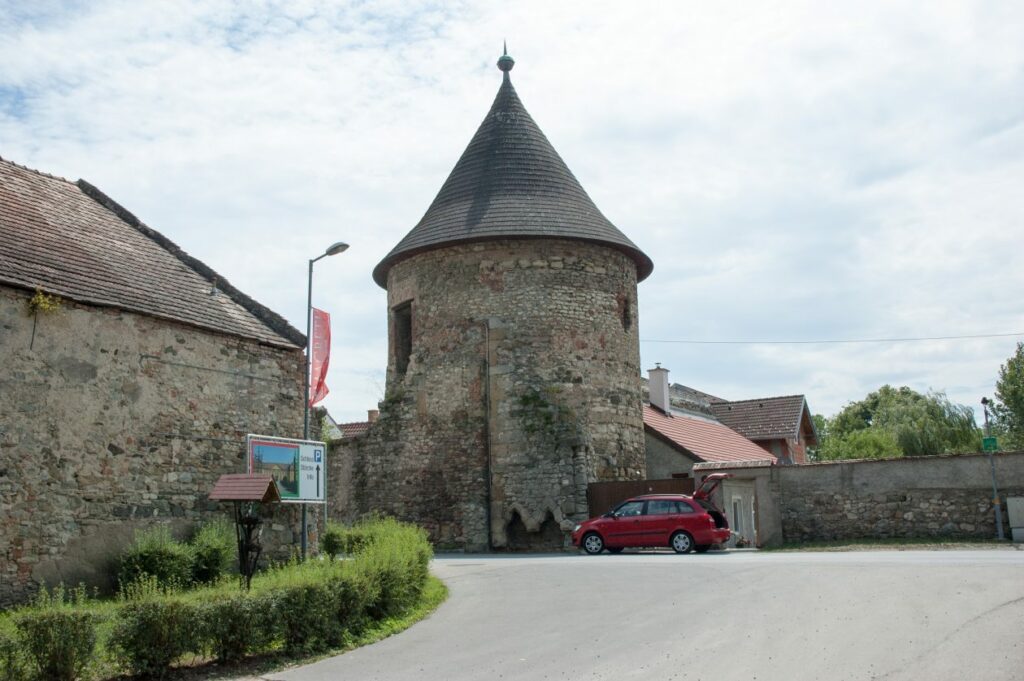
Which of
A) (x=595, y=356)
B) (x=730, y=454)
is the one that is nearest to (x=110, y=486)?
(x=595, y=356)

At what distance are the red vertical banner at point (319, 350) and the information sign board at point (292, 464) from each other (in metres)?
2.82

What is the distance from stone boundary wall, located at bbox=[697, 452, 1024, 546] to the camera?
2012cm

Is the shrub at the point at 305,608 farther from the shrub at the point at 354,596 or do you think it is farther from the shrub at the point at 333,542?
the shrub at the point at 333,542

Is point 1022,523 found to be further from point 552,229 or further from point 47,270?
point 47,270

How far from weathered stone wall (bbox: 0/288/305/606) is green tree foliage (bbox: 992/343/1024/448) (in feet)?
160

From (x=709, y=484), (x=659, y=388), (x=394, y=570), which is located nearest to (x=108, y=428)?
(x=394, y=570)

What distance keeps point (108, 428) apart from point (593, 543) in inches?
446

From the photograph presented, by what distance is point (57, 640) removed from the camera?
8250 millimetres

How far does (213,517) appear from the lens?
15172mm

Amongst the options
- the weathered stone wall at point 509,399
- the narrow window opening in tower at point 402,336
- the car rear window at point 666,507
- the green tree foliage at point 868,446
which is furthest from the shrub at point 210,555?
the green tree foliage at point 868,446

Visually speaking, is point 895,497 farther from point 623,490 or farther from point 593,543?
point 593,543

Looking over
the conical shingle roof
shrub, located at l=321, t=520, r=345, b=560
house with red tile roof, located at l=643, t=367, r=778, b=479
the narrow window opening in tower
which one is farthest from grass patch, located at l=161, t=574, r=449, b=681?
the narrow window opening in tower

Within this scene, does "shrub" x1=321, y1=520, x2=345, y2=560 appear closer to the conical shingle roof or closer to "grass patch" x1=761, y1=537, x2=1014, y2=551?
"grass patch" x1=761, y1=537, x2=1014, y2=551

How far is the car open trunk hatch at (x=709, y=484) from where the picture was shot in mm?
21984
